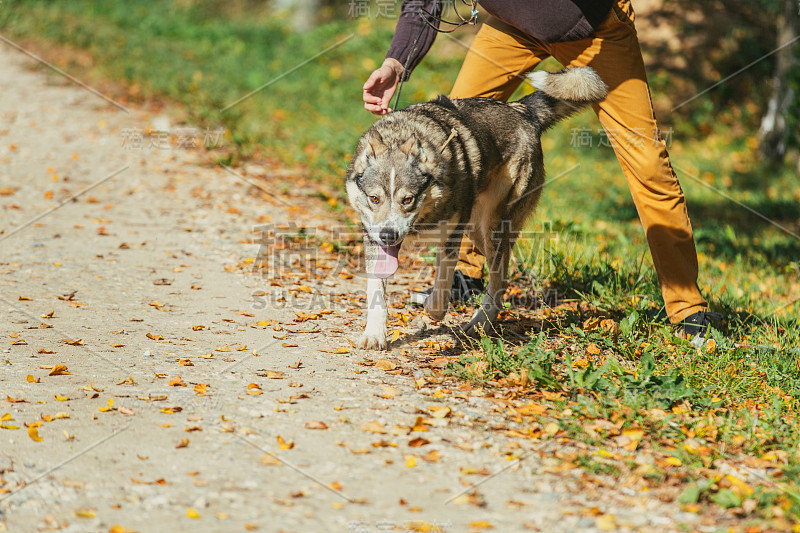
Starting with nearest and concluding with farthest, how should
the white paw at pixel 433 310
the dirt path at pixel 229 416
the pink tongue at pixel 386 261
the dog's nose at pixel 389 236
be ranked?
1. the dirt path at pixel 229 416
2. the dog's nose at pixel 389 236
3. the pink tongue at pixel 386 261
4. the white paw at pixel 433 310

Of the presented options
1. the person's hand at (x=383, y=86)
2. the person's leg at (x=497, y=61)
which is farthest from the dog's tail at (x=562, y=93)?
the person's hand at (x=383, y=86)

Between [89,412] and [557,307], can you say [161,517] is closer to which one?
[89,412]

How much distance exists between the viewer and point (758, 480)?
325 centimetres

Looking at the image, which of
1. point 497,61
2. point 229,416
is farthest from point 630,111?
point 229,416

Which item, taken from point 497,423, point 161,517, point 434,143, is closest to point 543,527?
point 497,423

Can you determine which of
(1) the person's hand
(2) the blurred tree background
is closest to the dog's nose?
(1) the person's hand

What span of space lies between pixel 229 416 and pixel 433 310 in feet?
5.51

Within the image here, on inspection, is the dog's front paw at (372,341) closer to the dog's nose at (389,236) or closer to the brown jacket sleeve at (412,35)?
the dog's nose at (389,236)

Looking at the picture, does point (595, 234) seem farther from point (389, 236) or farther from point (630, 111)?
point (389, 236)

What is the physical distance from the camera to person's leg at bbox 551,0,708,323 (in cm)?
445

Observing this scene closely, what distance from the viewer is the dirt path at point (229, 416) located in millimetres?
2842

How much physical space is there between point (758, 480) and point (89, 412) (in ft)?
10.1

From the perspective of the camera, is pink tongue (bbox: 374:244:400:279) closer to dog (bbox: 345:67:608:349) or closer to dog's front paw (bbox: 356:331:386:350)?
dog (bbox: 345:67:608:349)

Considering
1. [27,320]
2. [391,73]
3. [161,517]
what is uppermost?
[391,73]
